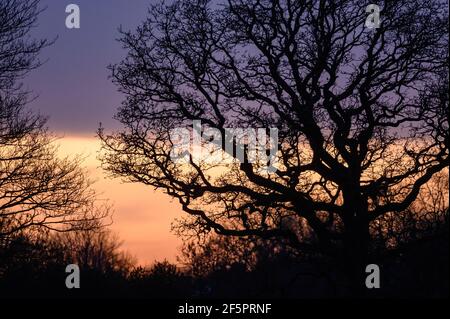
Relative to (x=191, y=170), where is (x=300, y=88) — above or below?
above

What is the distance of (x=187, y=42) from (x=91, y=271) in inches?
309

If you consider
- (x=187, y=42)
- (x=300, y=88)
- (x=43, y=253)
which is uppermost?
(x=187, y=42)

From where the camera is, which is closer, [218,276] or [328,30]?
[328,30]

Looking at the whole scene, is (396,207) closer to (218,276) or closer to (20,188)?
(20,188)

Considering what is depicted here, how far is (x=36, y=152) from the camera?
2600 cm

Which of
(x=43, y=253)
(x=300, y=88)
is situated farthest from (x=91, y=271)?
(x=300, y=88)
